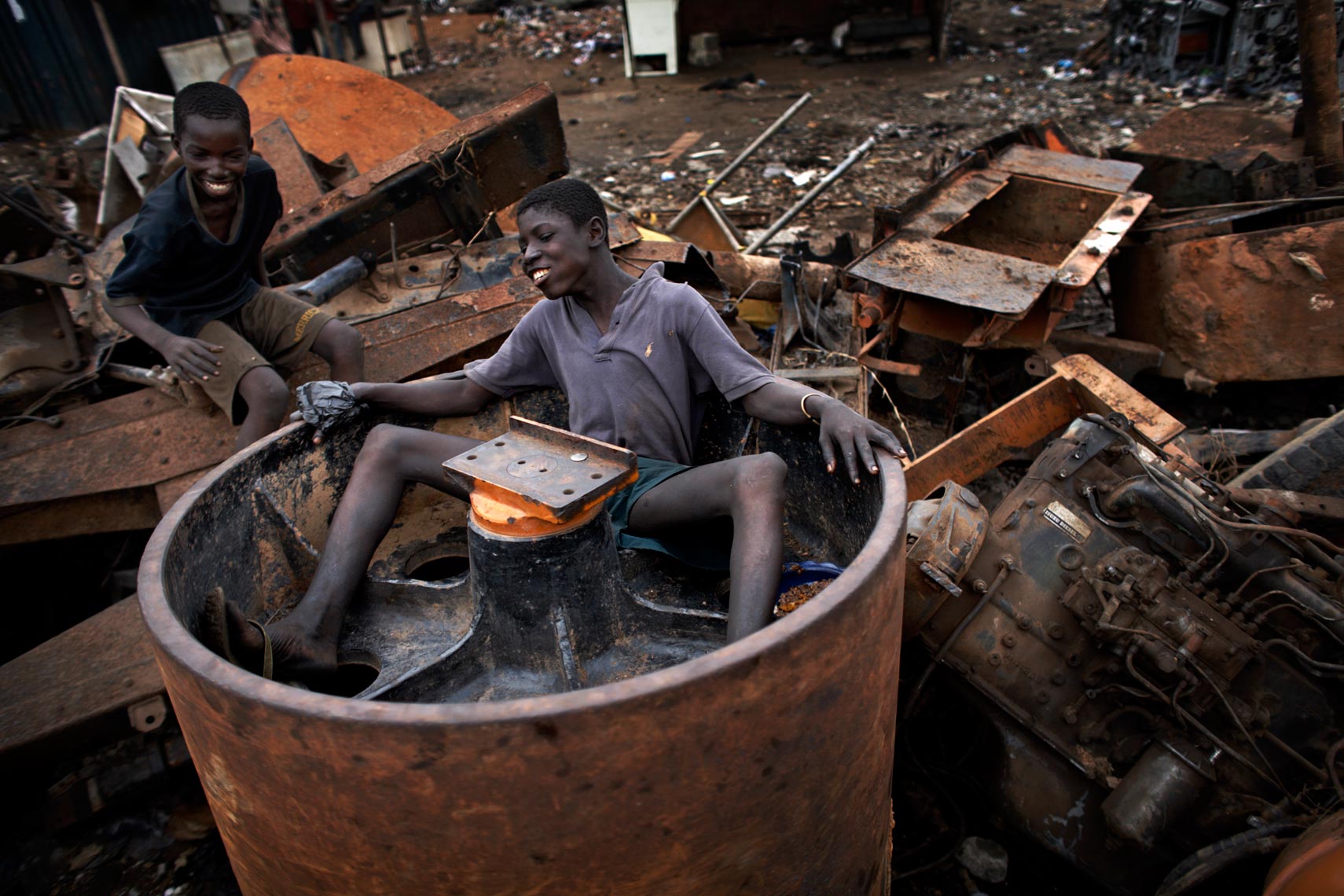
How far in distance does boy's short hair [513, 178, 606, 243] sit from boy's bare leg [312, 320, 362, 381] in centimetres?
128

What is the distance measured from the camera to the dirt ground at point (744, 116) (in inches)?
99.3

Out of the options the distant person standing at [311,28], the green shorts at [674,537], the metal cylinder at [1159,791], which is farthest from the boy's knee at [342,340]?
the distant person standing at [311,28]


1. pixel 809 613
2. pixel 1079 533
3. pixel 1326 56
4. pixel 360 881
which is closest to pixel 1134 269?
pixel 1326 56

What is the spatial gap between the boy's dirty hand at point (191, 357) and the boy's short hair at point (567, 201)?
1.33m

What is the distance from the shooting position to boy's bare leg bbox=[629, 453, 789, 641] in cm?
176

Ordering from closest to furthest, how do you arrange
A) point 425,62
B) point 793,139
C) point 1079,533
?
point 1079,533
point 793,139
point 425,62

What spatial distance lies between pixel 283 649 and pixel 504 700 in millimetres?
759

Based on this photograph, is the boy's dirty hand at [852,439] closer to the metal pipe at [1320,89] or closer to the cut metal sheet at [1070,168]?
the cut metal sheet at [1070,168]

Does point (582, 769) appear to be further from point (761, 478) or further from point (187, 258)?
point (187, 258)

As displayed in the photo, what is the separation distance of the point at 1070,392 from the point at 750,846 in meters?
2.46

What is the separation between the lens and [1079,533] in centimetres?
237

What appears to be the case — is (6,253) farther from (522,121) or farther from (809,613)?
(809,613)

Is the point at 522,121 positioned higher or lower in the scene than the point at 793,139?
higher

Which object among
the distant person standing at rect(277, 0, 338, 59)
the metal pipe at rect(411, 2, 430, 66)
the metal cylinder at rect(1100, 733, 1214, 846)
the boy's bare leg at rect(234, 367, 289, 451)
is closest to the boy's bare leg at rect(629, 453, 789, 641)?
the metal cylinder at rect(1100, 733, 1214, 846)
